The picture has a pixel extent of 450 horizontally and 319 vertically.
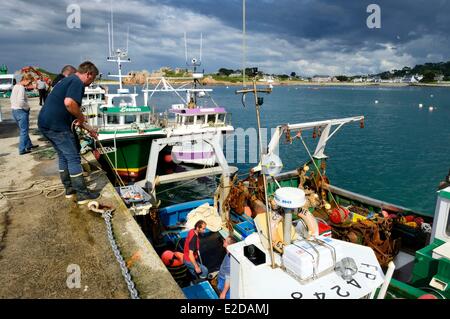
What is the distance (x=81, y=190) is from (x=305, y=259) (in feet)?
15.5

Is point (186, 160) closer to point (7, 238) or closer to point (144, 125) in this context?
point (144, 125)

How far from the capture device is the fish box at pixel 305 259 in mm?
3758

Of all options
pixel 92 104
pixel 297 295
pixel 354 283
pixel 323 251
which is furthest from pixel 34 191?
pixel 92 104

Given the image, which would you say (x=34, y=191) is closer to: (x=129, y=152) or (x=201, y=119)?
(x=129, y=152)

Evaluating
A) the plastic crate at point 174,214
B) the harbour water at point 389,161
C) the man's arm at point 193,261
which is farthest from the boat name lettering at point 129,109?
the man's arm at point 193,261

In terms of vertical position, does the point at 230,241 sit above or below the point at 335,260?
below

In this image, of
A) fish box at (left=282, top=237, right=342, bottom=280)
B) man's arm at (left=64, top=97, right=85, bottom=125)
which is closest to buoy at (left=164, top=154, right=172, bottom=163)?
man's arm at (left=64, top=97, right=85, bottom=125)

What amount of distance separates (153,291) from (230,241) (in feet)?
12.2

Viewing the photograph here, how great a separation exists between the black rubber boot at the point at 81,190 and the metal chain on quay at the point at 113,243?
15.8 inches

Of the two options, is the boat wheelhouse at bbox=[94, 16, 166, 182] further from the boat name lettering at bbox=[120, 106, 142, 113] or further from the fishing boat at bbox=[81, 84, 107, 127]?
the fishing boat at bbox=[81, 84, 107, 127]

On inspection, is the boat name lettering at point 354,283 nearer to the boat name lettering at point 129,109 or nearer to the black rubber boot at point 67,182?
the black rubber boot at point 67,182

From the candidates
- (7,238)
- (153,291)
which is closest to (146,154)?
(7,238)

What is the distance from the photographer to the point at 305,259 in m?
3.74
